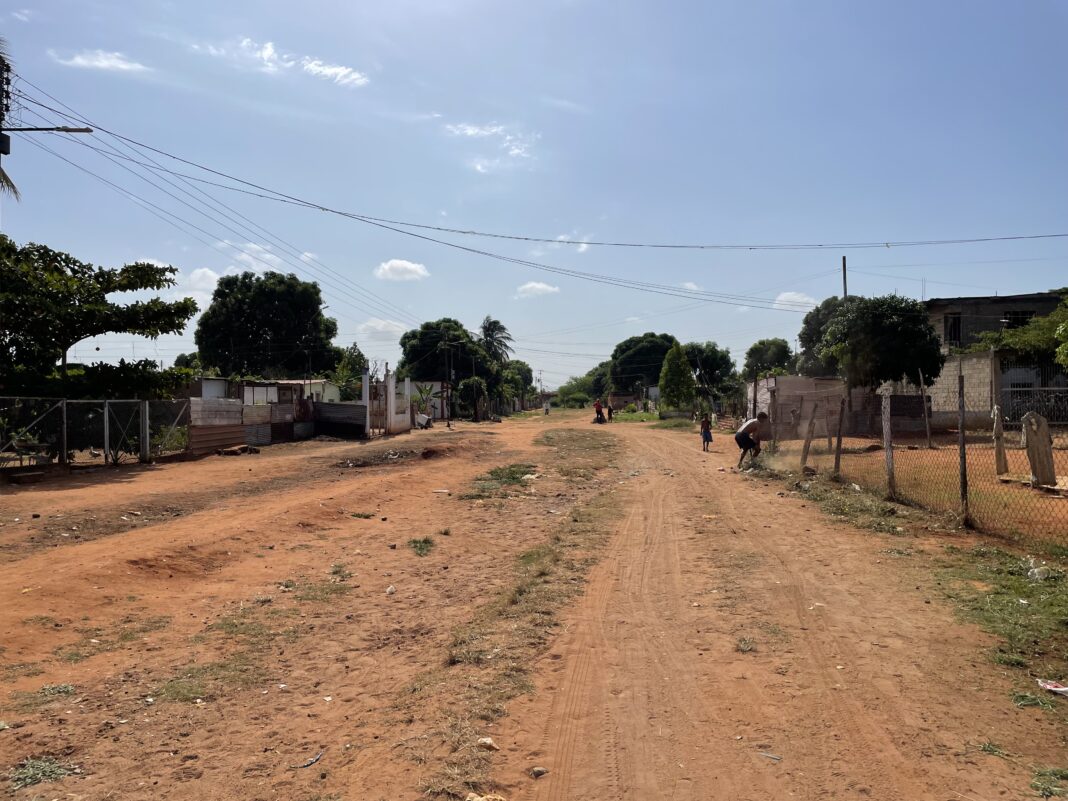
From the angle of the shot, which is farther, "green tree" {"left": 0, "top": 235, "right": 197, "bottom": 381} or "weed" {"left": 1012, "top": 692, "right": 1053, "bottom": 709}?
"green tree" {"left": 0, "top": 235, "right": 197, "bottom": 381}

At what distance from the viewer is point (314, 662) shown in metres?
5.23

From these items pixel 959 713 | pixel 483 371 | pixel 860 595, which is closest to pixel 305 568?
pixel 860 595

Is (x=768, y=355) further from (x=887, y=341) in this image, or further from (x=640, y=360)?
(x=887, y=341)

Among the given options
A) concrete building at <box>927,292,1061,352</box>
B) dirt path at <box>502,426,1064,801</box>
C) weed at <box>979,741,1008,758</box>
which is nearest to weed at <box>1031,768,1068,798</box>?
dirt path at <box>502,426,1064,801</box>

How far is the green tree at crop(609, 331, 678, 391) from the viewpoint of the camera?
9481 centimetres

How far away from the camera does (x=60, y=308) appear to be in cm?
1870

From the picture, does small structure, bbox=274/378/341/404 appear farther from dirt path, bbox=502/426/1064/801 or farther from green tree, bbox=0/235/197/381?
dirt path, bbox=502/426/1064/801

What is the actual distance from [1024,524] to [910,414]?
62.4 ft

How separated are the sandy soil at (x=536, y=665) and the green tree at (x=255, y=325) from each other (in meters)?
46.6

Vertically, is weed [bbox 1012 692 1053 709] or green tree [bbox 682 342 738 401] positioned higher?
green tree [bbox 682 342 738 401]

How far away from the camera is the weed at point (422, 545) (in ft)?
29.3

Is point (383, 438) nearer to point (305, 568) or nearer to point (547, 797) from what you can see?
point (305, 568)

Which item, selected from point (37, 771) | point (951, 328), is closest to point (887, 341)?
point (951, 328)

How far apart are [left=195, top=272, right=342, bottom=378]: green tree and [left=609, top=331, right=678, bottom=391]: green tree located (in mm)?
49310
